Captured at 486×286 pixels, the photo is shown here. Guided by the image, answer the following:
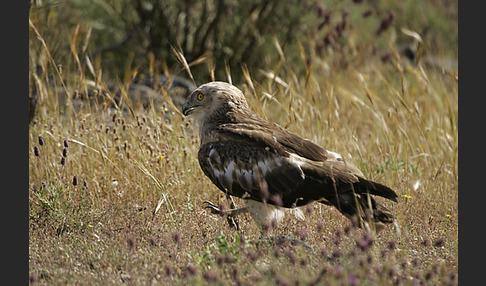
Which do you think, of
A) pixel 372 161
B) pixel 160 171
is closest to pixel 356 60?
pixel 372 161

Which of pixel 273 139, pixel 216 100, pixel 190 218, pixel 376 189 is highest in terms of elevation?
pixel 216 100

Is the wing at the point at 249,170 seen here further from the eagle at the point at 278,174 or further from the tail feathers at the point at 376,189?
the tail feathers at the point at 376,189

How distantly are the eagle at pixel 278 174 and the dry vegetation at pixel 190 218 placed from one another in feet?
0.61

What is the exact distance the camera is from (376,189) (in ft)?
14.5

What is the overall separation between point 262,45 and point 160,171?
427 cm

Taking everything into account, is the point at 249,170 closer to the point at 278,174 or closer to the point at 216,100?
the point at 278,174

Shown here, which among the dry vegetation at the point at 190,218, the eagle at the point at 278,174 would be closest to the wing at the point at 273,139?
the eagle at the point at 278,174

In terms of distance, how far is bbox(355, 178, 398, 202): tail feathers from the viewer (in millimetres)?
4395

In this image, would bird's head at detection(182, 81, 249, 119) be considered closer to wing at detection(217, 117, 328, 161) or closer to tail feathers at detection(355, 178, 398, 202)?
wing at detection(217, 117, 328, 161)

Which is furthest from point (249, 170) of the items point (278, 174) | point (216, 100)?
point (216, 100)

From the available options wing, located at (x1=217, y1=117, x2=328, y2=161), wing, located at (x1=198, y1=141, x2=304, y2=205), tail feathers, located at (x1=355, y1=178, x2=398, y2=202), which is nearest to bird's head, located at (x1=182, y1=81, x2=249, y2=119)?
wing, located at (x1=217, y1=117, x2=328, y2=161)

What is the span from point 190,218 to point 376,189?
1410 millimetres

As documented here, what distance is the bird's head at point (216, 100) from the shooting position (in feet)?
16.7

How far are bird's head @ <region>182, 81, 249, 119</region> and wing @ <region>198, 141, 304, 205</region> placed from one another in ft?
1.30
